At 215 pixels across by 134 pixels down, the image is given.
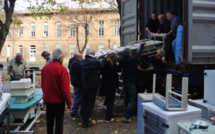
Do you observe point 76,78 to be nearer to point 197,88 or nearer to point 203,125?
point 197,88

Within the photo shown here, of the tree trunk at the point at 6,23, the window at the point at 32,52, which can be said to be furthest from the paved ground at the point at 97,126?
the window at the point at 32,52

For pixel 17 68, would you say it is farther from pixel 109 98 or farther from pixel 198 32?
pixel 198 32

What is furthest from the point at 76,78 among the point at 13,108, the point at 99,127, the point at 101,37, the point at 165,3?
the point at 101,37

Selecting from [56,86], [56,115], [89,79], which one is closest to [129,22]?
[89,79]

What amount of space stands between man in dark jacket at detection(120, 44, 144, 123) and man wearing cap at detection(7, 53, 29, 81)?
113 inches

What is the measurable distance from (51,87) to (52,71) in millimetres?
261

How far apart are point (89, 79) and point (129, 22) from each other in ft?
9.58

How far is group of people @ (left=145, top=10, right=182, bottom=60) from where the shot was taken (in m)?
6.17

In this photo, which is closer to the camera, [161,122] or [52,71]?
[161,122]

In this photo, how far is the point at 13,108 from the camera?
496cm

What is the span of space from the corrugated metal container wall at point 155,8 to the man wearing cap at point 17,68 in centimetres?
322

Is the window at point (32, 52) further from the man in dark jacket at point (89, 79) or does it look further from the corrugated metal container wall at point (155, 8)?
the man in dark jacket at point (89, 79)

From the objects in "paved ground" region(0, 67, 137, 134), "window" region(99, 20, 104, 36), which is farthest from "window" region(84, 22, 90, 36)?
"paved ground" region(0, 67, 137, 134)

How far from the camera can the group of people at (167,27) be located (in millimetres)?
6168
